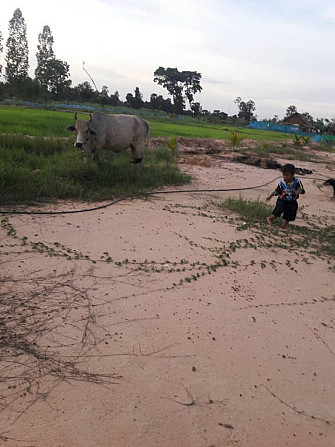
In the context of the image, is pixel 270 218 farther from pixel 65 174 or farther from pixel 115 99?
pixel 115 99

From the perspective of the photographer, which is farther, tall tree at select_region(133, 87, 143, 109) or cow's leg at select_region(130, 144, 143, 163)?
tall tree at select_region(133, 87, 143, 109)

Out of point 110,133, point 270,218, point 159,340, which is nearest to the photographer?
point 159,340

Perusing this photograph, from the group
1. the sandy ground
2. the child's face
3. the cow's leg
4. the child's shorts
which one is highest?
the child's face

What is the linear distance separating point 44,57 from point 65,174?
42179 mm

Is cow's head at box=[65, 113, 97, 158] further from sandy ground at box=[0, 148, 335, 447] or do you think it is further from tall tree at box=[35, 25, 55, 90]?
tall tree at box=[35, 25, 55, 90]

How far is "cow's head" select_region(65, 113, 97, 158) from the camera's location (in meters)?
6.68

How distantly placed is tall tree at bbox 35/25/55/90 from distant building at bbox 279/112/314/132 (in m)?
30.2

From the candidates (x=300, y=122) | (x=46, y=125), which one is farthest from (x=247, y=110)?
(x=46, y=125)

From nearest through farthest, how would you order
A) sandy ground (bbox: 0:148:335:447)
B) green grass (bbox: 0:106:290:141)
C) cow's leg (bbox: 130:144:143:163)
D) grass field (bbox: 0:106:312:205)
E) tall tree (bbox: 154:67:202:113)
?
sandy ground (bbox: 0:148:335:447), grass field (bbox: 0:106:312:205), cow's leg (bbox: 130:144:143:163), green grass (bbox: 0:106:290:141), tall tree (bbox: 154:67:202:113)

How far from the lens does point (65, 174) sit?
20.3ft

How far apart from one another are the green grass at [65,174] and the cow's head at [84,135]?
23 centimetres

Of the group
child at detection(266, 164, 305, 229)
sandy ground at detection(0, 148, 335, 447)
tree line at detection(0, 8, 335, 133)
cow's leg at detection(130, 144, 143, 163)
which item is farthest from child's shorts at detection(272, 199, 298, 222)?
tree line at detection(0, 8, 335, 133)

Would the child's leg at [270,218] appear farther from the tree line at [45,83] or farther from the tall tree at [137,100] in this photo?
the tall tree at [137,100]

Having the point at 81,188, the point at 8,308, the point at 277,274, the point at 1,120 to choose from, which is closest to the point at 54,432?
the point at 8,308
